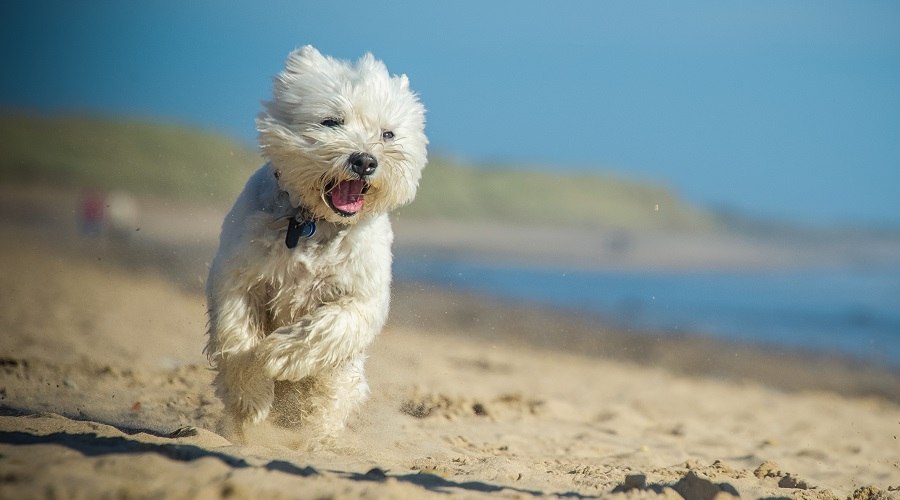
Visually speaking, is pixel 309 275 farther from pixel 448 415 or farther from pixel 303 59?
pixel 448 415

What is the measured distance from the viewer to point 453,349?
14.4m

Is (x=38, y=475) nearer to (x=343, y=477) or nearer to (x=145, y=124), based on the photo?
(x=343, y=477)

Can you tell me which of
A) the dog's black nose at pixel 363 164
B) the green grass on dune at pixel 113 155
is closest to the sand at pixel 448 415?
the dog's black nose at pixel 363 164

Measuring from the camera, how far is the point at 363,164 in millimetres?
5852

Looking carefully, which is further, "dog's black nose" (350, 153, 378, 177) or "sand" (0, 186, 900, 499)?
"dog's black nose" (350, 153, 378, 177)

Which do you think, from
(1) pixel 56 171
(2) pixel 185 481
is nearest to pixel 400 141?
(2) pixel 185 481

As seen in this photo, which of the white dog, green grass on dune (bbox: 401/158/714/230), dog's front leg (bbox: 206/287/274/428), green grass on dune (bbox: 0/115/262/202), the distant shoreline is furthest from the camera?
green grass on dune (bbox: 401/158/714/230)

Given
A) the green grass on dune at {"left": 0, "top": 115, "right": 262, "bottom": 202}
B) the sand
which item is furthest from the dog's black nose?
the green grass on dune at {"left": 0, "top": 115, "right": 262, "bottom": 202}

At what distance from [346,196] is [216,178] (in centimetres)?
4611

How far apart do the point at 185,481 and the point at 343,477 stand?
0.85 meters

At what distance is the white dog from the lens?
595 cm

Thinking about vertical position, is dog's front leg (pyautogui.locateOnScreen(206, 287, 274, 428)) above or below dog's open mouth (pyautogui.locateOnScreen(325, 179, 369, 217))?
below

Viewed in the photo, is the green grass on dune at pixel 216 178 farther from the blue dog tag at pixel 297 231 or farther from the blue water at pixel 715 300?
the blue dog tag at pixel 297 231

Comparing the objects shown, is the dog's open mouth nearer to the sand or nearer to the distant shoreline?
the sand
